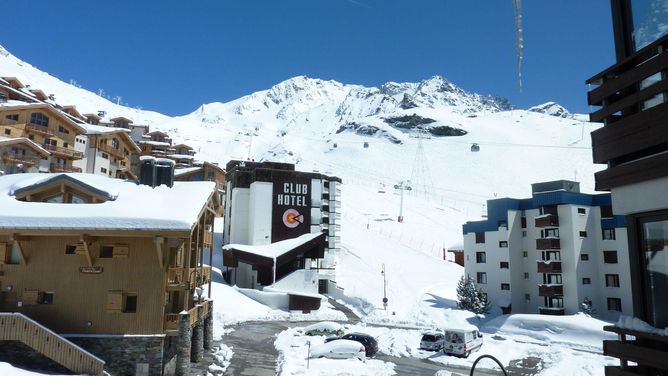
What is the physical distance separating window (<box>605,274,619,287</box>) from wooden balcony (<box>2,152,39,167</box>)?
71284 mm

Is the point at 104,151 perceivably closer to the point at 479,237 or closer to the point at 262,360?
the point at 479,237

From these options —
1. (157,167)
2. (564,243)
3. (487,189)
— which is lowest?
(564,243)

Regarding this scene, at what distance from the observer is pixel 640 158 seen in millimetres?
8961

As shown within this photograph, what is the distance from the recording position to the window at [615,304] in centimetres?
4731

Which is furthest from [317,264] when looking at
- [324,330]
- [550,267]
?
[550,267]

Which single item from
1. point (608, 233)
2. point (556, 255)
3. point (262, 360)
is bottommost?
point (262, 360)

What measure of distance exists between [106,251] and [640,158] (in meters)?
23.2

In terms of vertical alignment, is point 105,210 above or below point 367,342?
above

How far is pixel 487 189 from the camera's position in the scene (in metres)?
148

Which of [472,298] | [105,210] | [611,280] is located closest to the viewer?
[105,210]

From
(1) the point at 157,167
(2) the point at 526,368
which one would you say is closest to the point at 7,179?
(1) the point at 157,167

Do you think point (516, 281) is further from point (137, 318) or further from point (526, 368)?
point (137, 318)

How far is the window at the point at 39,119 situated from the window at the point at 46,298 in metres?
54.0

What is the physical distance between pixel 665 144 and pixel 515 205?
4841cm
